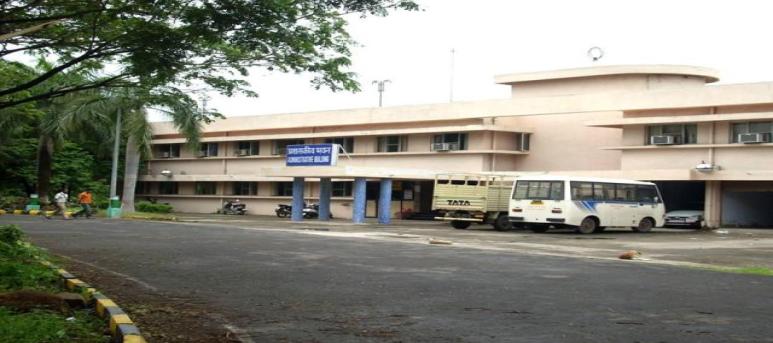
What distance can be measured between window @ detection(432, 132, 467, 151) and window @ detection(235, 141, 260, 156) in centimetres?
1556

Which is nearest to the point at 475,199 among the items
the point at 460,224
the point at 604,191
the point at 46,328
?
the point at 460,224

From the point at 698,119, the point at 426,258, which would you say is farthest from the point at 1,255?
the point at 698,119

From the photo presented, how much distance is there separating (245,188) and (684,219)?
31.5 metres

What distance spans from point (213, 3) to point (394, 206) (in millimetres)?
39307

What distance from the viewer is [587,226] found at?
1216 inches

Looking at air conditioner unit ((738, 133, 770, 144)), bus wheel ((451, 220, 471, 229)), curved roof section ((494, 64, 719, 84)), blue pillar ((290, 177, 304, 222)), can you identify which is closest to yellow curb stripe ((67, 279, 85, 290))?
bus wheel ((451, 220, 471, 229))

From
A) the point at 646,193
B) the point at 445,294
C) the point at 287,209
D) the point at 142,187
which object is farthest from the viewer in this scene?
the point at 142,187

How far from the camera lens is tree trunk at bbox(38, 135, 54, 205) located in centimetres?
4372

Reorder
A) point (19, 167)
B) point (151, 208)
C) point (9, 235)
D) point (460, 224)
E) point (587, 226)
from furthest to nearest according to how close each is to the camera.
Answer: point (19, 167) < point (151, 208) < point (460, 224) < point (587, 226) < point (9, 235)

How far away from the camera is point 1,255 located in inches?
505

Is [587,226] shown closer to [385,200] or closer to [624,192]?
[624,192]

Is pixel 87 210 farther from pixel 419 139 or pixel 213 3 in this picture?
pixel 213 3

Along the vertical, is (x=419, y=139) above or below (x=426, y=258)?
above

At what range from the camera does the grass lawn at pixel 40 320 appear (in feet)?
22.4
